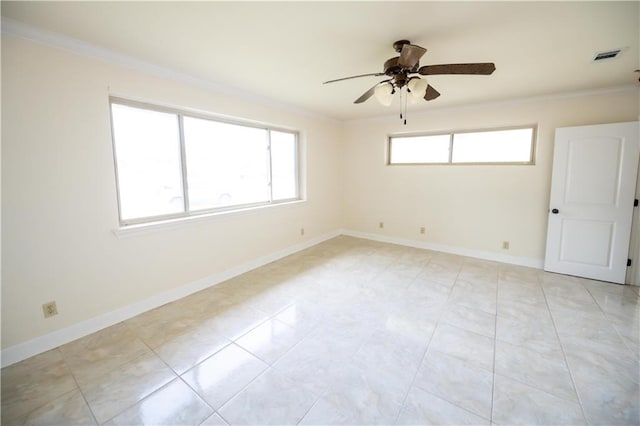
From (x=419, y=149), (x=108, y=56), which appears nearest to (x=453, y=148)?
(x=419, y=149)

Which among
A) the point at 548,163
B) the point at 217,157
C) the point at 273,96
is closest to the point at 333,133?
the point at 273,96

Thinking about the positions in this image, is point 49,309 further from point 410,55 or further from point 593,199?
point 593,199

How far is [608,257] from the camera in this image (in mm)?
3258

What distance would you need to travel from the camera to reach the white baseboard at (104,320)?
6.40ft

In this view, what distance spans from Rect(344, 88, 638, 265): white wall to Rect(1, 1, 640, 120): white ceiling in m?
0.60

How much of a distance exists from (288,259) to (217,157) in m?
1.83

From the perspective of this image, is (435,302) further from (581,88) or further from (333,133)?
(333,133)

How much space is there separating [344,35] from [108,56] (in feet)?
6.51

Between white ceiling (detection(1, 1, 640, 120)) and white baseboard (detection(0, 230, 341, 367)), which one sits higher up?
white ceiling (detection(1, 1, 640, 120))

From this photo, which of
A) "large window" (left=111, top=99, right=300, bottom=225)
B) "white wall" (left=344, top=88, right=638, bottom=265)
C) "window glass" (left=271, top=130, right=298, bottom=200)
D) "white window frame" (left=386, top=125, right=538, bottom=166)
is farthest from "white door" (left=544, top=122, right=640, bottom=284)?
"large window" (left=111, top=99, right=300, bottom=225)

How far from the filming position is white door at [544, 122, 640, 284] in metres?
3.10

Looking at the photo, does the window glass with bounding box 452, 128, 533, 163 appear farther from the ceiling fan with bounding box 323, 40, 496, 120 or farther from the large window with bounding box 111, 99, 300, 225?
the large window with bounding box 111, 99, 300, 225

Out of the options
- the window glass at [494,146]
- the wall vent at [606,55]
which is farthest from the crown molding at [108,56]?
the wall vent at [606,55]

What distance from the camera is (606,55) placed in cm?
230
